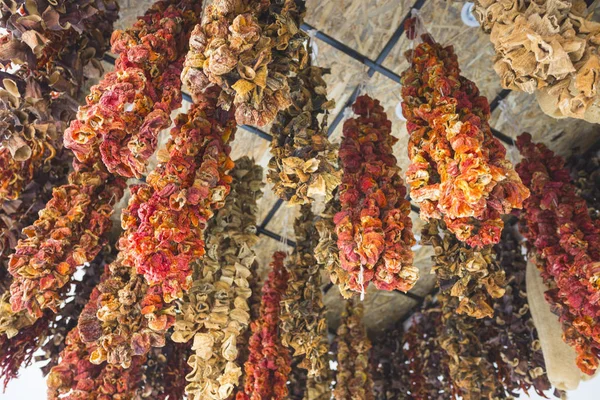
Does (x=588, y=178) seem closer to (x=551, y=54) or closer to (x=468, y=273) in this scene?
(x=468, y=273)

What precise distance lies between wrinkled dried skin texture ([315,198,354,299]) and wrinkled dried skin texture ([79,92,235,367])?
447mm

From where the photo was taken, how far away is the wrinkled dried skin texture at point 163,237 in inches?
64.3

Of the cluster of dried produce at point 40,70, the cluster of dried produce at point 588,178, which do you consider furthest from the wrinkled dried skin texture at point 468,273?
the cluster of dried produce at point 40,70

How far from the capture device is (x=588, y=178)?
10.00 feet

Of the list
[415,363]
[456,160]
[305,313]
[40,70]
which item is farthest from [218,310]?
[415,363]

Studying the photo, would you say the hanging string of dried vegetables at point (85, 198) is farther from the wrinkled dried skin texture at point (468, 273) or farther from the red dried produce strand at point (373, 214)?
the wrinkled dried skin texture at point (468, 273)

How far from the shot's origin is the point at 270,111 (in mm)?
1572

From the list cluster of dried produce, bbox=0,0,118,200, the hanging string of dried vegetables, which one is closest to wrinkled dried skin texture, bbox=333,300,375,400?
the hanging string of dried vegetables

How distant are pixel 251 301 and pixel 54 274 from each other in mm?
1710

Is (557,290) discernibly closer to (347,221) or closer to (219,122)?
(347,221)

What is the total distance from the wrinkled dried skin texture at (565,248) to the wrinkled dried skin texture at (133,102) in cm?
170

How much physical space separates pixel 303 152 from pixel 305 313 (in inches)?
37.3

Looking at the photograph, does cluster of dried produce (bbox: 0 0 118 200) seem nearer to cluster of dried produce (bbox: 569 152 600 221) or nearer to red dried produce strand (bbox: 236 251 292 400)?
red dried produce strand (bbox: 236 251 292 400)

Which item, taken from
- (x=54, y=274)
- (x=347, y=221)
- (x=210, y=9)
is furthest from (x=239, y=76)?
(x=54, y=274)
